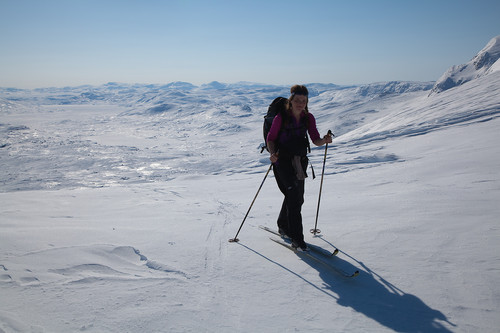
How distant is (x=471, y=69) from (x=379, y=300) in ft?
269

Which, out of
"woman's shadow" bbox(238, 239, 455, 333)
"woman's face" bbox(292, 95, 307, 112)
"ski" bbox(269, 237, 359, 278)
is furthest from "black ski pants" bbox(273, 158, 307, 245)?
"woman's face" bbox(292, 95, 307, 112)

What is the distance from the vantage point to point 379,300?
235cm

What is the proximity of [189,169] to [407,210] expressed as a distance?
2842 cm

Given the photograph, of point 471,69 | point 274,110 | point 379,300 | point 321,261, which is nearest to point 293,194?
point 321,261

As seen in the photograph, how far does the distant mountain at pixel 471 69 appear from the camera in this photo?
195ft

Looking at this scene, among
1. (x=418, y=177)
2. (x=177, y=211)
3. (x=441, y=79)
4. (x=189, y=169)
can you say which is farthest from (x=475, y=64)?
(x=177, y=211)

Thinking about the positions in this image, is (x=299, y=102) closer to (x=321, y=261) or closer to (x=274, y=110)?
(x=274, y=110)

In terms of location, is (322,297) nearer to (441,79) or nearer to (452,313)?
(452,313)

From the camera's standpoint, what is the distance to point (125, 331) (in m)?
1.93

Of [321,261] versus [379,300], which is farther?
[321,261]

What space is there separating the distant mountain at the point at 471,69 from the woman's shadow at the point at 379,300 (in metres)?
70.1

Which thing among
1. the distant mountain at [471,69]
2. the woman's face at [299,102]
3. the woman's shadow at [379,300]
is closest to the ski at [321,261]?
the woman's shadow at [379,300]

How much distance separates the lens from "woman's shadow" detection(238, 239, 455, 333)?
2.05 metres

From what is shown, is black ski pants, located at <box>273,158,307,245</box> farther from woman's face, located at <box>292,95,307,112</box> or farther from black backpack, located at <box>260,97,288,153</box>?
woman's face, located at <box>292,95,307,112</box>
